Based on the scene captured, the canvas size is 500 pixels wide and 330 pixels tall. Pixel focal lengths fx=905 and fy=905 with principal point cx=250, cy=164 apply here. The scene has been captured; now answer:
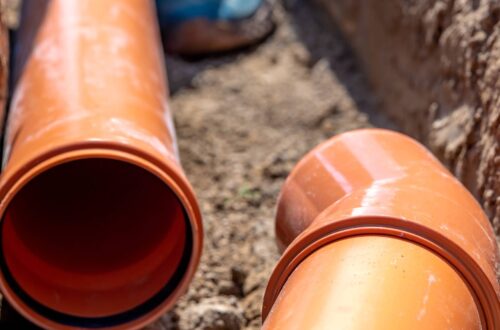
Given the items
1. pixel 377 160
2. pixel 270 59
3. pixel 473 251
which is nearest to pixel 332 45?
pixel 270 59

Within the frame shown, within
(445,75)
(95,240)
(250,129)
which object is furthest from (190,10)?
(95,240)

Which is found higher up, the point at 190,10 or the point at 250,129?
the point at 190,10

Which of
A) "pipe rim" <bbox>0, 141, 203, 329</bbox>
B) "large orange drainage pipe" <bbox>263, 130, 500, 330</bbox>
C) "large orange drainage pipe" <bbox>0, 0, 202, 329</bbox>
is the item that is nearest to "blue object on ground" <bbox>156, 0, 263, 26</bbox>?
"large orange drainage pipe" <bbox>0, 0, 202, 329</bbox>

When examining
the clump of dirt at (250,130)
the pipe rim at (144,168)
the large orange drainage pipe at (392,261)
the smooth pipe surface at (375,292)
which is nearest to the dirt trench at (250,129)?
the clump of dirt at (250,130)

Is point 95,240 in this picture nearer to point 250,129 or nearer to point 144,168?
point 144,168

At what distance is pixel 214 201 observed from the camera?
9.36ft

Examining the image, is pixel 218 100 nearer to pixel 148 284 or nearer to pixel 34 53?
pixel 34 53

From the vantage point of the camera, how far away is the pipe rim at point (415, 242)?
1.67 metres

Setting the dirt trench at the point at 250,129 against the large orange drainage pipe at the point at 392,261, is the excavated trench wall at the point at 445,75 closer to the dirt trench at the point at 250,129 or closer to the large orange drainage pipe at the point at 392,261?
the dirt trench at the point at 250,129

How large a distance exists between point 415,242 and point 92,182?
1107 millimetres

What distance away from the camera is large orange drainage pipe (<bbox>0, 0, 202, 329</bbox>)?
2.08m

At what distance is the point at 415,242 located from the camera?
1698 mm

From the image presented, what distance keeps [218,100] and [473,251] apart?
183 centimetres

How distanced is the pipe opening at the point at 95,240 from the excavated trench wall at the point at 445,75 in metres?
0.78
